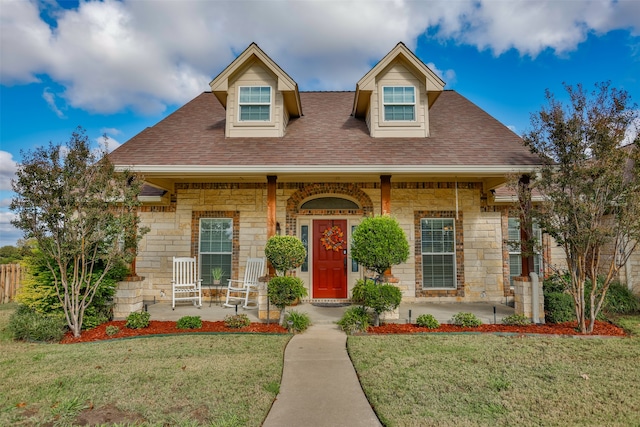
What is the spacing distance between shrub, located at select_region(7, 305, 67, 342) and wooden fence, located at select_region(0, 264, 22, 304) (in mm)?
7013

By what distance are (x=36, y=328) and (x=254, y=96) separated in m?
6.95

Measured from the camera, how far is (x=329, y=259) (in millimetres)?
9438

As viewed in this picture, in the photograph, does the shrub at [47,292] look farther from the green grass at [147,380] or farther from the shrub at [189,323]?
the shrub at [189,323]

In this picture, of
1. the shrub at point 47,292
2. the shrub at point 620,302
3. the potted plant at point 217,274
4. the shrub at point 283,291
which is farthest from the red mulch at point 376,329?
the potted plant at point 217,274

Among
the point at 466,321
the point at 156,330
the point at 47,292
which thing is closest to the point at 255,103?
the point at 156,330

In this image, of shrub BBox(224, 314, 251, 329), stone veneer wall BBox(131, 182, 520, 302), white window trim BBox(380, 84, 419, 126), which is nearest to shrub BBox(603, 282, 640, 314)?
stone veneer wall BBox(131, 182, 520, 302)

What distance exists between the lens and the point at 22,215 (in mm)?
6070

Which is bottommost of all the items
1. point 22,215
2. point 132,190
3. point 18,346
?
point 18,346

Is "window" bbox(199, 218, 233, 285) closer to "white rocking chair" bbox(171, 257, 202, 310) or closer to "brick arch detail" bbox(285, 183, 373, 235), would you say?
"white rocking chair" bbox(171, 257, 202, 310)

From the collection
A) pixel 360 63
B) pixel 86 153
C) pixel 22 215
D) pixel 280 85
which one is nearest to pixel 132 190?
pixel 86 153

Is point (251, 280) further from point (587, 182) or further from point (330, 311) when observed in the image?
point (587, 182)

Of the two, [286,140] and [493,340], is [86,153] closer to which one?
[286,140]

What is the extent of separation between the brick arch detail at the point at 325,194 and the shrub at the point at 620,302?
19.2ft

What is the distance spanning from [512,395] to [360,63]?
38.7 feet
